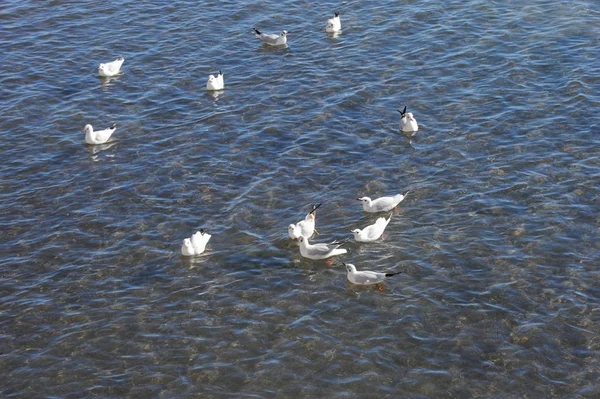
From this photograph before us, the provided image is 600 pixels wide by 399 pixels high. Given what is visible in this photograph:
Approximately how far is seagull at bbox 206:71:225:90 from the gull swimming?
28.7 feet

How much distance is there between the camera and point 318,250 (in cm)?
2027

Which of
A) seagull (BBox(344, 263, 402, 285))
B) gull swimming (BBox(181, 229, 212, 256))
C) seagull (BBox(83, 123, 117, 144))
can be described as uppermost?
seagull (BBox(83, 123, 117, 144))

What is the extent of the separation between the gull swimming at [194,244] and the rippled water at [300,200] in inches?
17.0

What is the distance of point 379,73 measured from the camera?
94.4ft

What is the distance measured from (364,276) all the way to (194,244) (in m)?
4.19

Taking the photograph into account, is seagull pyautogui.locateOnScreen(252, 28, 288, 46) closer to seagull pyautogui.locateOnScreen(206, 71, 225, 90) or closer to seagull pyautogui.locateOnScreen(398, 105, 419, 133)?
seagull pyautogui.locateOnScreen(206, 71, 225, 90)

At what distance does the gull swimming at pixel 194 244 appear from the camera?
20.4 m

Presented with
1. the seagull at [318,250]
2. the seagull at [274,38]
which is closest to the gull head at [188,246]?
the seagull at [318,250]

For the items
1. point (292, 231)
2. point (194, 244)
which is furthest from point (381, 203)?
point (194, 244)

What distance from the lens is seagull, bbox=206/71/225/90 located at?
28.0 m

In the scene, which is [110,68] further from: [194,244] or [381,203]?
[381,203]

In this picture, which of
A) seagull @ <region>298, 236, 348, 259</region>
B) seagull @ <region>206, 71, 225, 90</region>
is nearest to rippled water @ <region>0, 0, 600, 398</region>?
seagull @ <region>298, 236, 348, 259</region>

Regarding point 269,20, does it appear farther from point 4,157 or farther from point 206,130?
point 4,157

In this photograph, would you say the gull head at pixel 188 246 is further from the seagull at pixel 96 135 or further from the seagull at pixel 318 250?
the seagull at pixel 96 135
